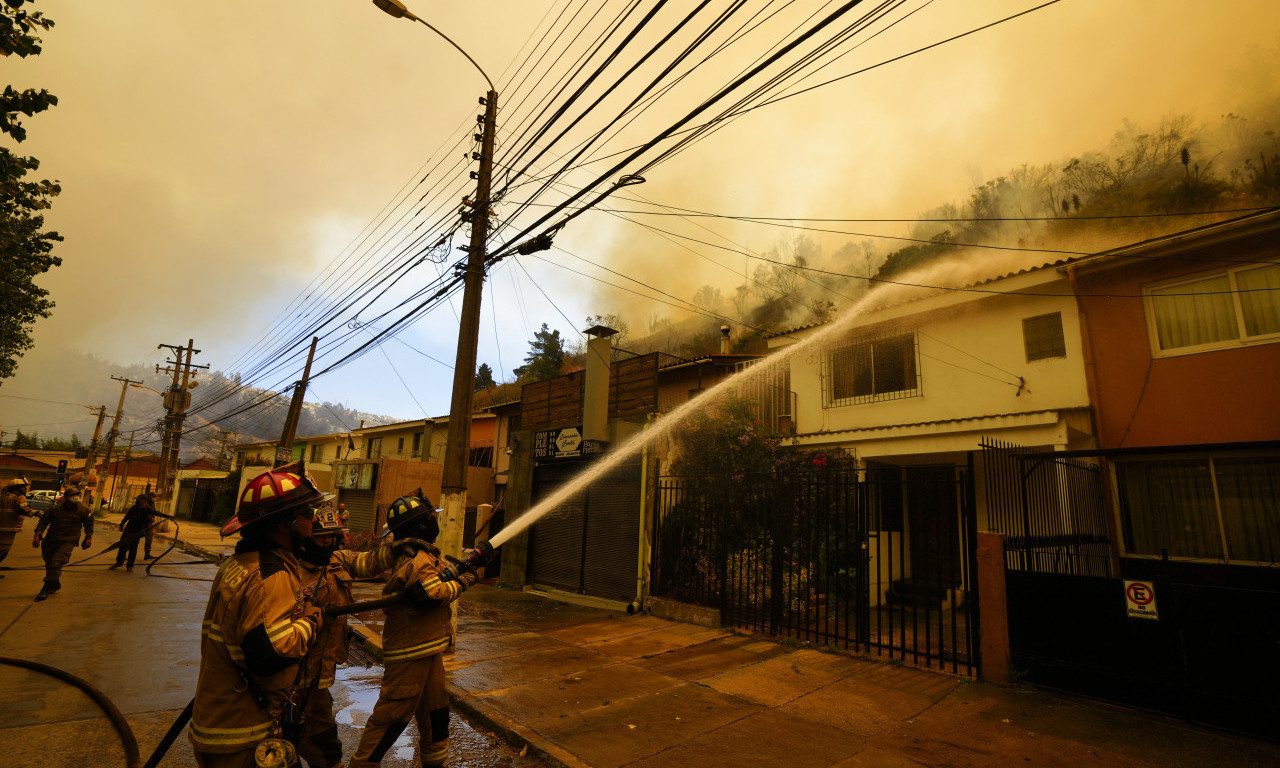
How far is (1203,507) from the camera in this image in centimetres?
920

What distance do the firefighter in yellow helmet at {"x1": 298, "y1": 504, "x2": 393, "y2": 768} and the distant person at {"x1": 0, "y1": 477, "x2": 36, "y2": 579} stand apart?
10.3 metres

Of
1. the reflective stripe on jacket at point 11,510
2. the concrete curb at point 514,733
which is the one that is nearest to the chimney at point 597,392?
the concrete curb at point 514,733

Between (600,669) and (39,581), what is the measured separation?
495 inches

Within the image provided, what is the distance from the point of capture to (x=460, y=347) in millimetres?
10430

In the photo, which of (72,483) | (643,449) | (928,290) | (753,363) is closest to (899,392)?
(928,290)

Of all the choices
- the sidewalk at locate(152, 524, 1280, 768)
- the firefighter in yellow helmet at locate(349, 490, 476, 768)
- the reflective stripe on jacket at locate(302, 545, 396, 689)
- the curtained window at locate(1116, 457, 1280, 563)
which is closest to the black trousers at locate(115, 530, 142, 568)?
the sidewalk at locate(152, 524, 1280, 768)

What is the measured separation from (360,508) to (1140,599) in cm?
2514

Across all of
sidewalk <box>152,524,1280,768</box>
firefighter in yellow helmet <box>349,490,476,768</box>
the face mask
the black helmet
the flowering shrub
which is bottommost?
sidewalk <box>152,524,1280,768</box>

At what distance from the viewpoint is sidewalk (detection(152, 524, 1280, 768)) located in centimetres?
456

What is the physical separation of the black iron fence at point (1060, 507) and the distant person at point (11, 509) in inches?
628

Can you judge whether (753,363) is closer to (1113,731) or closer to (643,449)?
(643,449)

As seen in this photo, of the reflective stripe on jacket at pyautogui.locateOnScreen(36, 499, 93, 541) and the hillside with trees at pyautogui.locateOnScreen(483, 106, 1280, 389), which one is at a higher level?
the hillside with trees at pyautogui.locateOnScreen(483, 106, 1280, 389)

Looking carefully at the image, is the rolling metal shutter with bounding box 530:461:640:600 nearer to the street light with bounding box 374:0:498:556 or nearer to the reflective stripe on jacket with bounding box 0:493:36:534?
the street light with bounding box 374:0:498:556

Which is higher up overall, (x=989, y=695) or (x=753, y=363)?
(x=753, y=363)
